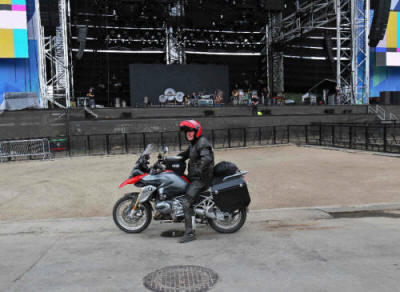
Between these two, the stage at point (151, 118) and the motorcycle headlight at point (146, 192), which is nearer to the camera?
the motorcycle headlight at point (146, 192)

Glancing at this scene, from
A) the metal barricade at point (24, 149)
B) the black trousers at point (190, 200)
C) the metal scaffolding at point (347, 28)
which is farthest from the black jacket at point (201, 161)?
the metal scaffolding at point (347, 28)

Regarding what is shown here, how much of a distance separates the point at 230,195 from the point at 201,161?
722 mm

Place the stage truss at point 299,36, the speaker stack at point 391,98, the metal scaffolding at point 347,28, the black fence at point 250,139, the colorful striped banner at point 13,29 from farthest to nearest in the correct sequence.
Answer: the speaker stack at point 391,98 → the metal scaffolding at point 347,28 → the stage truss at point 299,36 → the colorful striped banner at point 13,29 → the black fence at point 250,139

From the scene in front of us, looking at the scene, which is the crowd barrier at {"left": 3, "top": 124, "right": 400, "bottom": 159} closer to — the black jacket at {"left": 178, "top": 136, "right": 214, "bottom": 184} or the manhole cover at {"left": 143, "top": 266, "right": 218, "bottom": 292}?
the black jacket at {"left": 178, "top": 136, "right": 214, "bottom": 184}

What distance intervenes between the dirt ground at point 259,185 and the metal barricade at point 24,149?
138 inches

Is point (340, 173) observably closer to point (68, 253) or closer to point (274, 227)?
point (274, 227)

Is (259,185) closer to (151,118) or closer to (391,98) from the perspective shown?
(151,118)

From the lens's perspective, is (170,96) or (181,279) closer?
(181,279)

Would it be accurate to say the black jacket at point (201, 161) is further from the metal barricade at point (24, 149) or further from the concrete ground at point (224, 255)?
the metal barricade at point (24, 149)

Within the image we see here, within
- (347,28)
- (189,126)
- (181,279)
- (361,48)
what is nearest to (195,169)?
(189,126)

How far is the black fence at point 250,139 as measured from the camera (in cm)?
1703

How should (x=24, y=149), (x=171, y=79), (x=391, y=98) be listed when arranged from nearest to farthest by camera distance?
(x=24, y=149) < (x=391, y=98) < (x=171, y=79)

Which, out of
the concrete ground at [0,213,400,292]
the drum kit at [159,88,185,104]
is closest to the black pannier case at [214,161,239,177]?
the concrete ground at [0,213,400,292]

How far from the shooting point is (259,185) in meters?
9.45
